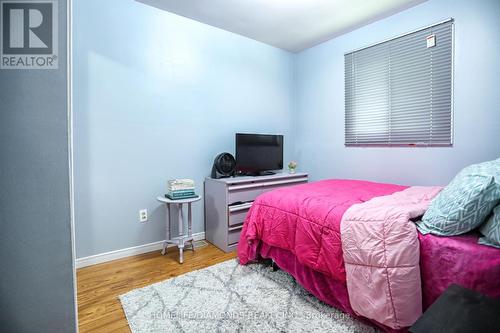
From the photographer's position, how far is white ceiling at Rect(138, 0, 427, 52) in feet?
8.33

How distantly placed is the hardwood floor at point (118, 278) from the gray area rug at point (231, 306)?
10 cm

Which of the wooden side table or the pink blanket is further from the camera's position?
the wooden side table

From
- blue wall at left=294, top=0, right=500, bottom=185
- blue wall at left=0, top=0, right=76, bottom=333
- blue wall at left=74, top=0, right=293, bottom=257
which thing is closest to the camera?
blue wall at left=0, top=0, right=76, bottom=333

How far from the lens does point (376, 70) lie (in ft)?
9.70

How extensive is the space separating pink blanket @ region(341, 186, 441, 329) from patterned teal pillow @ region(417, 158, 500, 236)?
0.11m

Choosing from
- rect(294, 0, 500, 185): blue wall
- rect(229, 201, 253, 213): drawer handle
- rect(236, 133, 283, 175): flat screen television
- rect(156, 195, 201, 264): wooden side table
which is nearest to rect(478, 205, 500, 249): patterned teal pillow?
rect(294, 0, 500, 185): blue wall

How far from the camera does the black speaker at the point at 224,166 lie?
297cm

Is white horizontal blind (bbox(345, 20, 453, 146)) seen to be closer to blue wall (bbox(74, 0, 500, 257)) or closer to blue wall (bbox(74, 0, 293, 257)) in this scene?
blue wall (bbox(74, 0, 500, 257))

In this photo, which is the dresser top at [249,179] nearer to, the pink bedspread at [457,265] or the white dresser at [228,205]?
the white dresser at [228,205]

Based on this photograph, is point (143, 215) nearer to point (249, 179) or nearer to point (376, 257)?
point (249, 179)

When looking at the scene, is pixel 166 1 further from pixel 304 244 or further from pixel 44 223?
pixel 304 244

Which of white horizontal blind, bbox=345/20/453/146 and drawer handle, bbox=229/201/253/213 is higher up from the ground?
white horizontal blind, bbox=345/20/453/146

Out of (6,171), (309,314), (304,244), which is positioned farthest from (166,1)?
(309,314)

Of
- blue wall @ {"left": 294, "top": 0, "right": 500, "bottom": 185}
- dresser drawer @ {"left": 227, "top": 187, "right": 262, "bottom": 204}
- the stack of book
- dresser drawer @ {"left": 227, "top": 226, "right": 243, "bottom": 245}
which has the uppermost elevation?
blue wall @ {"left": 294, "top": 0, "right": 500, "bottom": 185}
